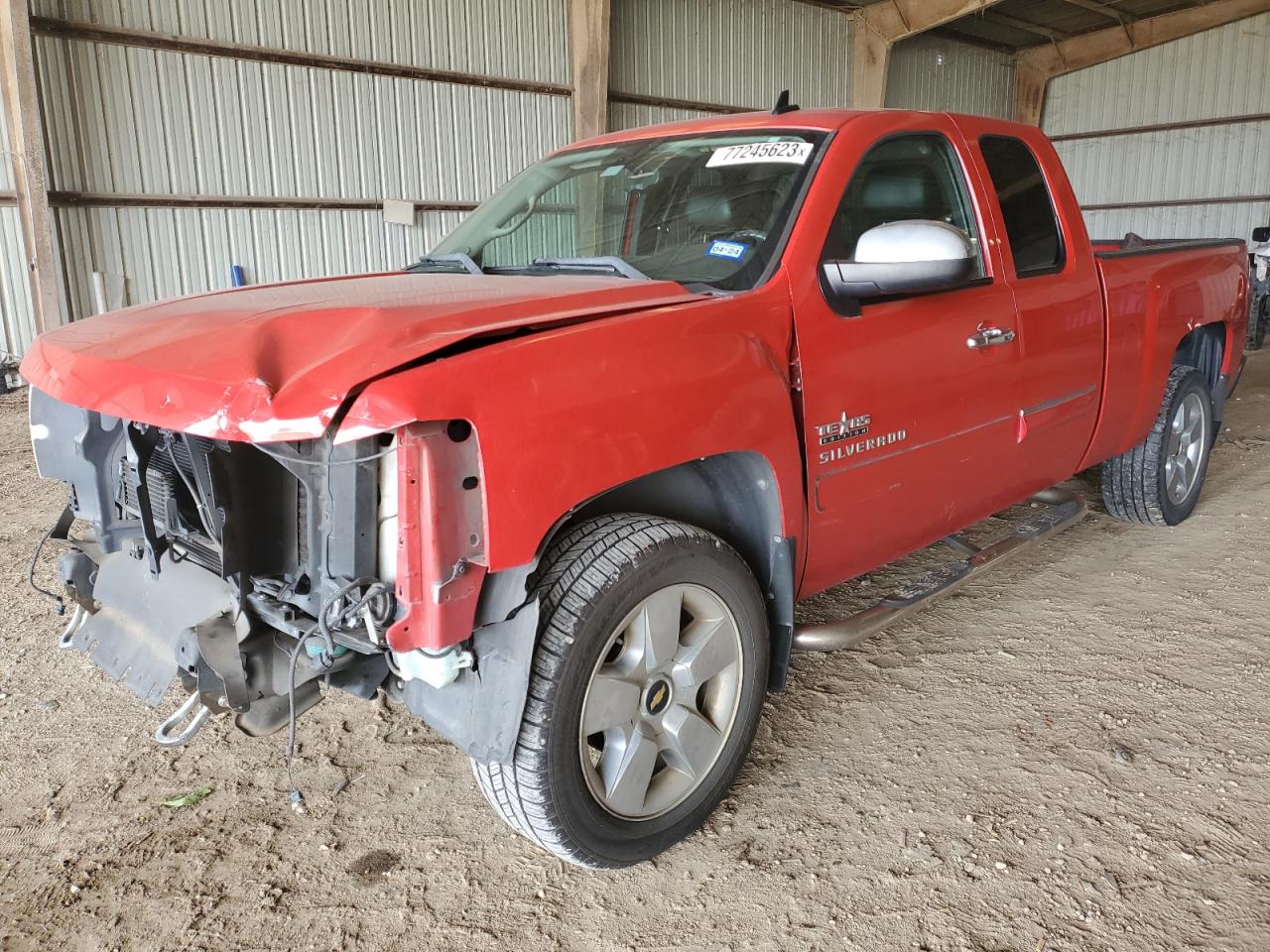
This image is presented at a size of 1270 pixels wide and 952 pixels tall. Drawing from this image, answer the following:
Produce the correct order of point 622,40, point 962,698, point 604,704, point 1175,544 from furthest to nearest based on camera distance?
1. point 622,40
2. point 1175,544
3. point 962,698
4. point 604,704

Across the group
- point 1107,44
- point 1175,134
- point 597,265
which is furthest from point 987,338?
point 1107,44

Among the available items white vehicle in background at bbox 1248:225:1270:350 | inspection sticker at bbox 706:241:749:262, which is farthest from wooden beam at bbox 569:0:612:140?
inspection sticker at bbox 706:241:749:262

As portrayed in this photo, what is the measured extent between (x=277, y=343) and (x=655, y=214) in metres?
1.34

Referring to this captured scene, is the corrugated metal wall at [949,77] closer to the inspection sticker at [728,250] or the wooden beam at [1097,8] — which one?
the wooden beam at [1097,8]

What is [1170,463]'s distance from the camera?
4633mm

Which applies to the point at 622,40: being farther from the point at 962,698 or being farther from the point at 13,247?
the point at 962,698

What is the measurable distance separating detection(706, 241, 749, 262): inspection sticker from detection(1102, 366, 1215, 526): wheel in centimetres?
274

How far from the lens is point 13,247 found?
8930 mm

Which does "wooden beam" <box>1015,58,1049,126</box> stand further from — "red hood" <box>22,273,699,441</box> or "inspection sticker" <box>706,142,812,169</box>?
"red hood" <box>22,273,699,441</box>

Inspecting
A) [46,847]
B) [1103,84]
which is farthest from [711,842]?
[1103,84]

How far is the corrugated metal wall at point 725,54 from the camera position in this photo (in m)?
12.6

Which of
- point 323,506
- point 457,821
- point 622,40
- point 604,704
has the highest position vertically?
point 622,40

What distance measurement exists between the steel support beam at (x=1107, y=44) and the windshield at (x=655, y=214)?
54.7 ft

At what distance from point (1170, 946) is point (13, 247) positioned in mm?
10302
